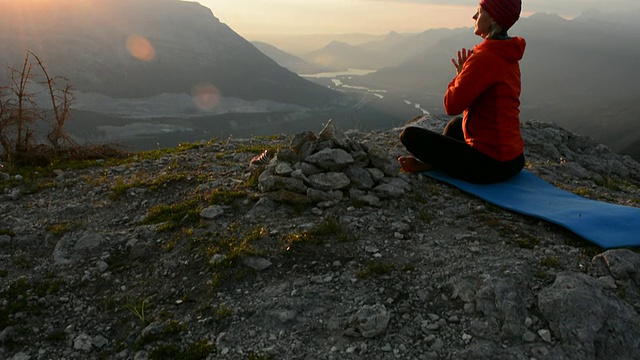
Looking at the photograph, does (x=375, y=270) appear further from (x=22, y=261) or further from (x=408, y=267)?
(x=22, y=261)

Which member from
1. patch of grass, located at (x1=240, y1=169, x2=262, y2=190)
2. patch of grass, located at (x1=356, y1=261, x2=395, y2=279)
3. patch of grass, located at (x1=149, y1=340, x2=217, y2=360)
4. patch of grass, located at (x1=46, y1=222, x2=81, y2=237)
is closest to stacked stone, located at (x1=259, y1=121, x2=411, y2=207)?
patch of grass, located at (x1=240, y1=169, x2=262, y2=190)

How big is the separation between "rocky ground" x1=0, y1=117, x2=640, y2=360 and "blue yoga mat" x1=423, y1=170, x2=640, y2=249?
0.21 meters

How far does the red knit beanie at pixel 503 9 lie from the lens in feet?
24.4

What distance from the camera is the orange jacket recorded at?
7691 mm

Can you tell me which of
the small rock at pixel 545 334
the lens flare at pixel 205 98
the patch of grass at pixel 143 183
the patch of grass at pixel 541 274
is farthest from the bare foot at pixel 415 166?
the lens flare at pixel 205 98

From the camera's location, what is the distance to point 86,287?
6.82 metres

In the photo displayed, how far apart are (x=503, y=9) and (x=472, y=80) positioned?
1.27 metres

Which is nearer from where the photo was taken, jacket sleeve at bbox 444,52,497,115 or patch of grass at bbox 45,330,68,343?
patch of grass at bbox 45,330,68,343

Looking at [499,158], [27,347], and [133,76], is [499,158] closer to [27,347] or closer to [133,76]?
[27,347]

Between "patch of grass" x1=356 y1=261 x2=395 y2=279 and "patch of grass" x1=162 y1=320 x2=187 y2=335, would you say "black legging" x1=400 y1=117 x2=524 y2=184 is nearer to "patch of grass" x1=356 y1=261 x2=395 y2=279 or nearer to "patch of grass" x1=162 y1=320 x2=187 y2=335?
"patch of grass" x1=356 y1=261 x2=395 y2=279

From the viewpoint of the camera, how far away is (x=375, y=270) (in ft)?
21.1

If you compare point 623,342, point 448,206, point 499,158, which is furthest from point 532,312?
point 499,158

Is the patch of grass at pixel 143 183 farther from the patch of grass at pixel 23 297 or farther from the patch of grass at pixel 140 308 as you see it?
the patch of grass at pixel 140 308

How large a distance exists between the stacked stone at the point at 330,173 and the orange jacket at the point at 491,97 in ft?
5.74
